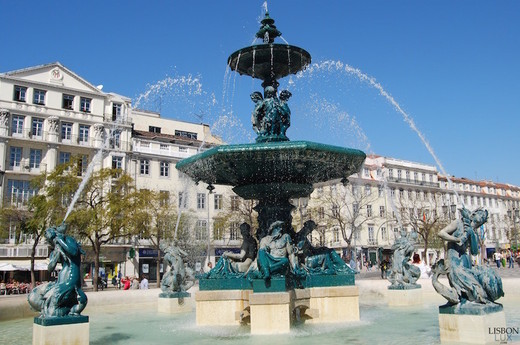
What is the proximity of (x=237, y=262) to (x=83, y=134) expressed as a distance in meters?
42.5

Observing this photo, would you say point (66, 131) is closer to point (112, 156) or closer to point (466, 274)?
point (112, 156)

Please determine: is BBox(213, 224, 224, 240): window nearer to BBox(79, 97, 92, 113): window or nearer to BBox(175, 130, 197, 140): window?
BBox(79, 97, 92, 113): window

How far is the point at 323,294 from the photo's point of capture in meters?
10.7

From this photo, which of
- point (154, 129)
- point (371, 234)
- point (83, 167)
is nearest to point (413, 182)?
point (371, 234)

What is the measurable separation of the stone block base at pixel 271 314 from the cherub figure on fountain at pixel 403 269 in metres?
6.07

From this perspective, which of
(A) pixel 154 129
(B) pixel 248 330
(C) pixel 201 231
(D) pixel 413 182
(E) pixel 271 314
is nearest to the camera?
(E) pixel 271 314

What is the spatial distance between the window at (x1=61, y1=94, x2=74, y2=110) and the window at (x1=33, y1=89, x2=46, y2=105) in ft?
6.26

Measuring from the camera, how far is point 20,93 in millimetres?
46906

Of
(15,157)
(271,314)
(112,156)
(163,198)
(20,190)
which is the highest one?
(112,156)

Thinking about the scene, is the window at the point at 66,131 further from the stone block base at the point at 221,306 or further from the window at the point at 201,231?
the stone block base at the point at 221,306

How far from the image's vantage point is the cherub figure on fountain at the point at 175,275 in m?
14.0

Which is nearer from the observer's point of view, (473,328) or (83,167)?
(473,328)

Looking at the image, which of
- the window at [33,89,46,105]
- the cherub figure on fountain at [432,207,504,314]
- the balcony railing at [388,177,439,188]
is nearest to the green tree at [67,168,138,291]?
the window at [33,89,46,105]

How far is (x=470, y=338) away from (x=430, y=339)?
1.12 meters
